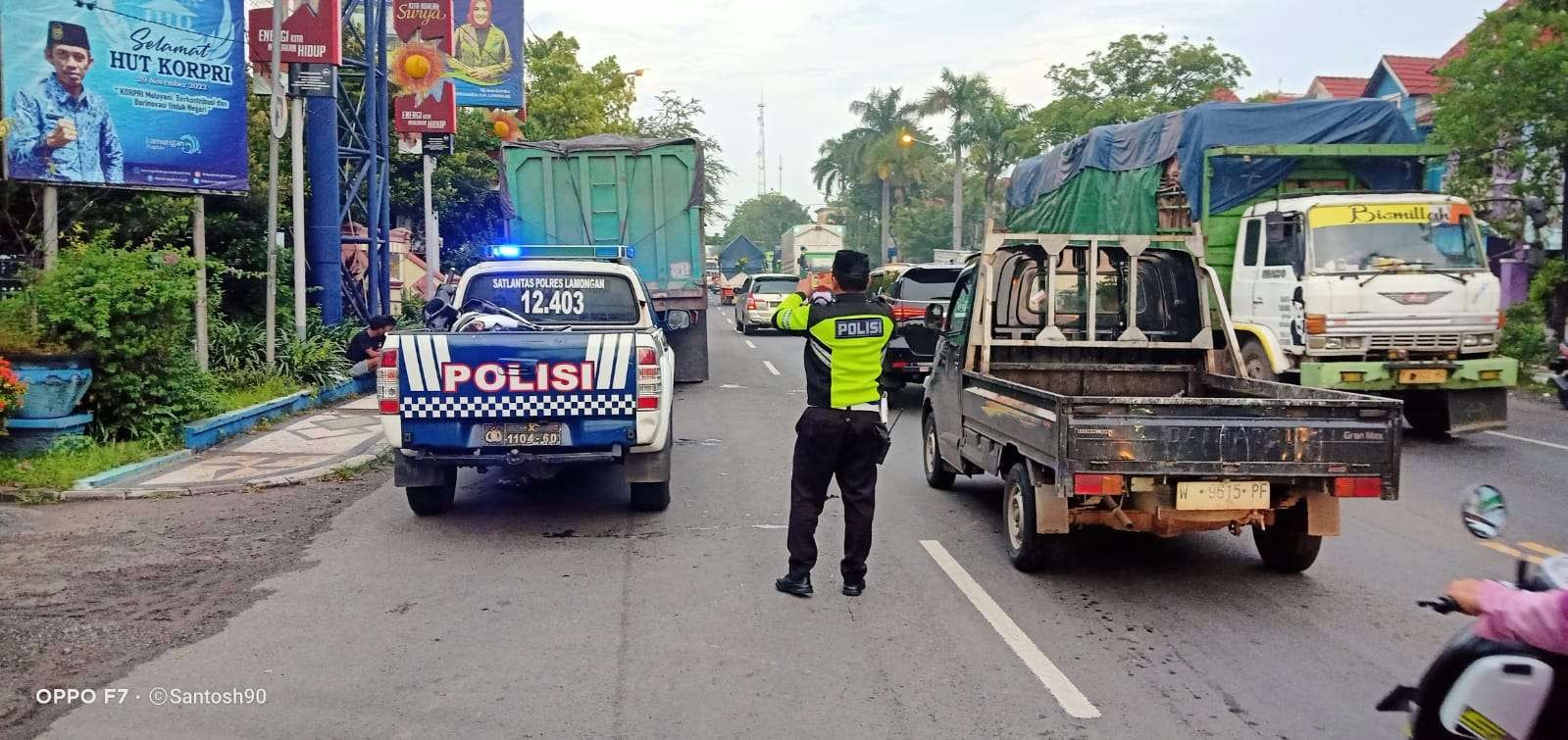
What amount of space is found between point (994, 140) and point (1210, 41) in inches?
829

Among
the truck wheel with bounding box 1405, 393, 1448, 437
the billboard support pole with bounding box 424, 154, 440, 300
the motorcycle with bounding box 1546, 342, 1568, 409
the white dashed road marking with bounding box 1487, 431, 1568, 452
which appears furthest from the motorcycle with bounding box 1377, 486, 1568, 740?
the billboard support pole with bounding box 424, 154, 440, 300

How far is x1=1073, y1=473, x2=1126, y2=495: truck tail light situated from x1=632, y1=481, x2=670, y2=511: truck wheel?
3.17 metres

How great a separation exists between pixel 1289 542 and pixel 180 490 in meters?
7.71

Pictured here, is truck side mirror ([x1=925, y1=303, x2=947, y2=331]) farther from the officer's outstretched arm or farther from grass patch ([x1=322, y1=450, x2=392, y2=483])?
grass patch ([x1=322, y1=450, x2=392, y2=483])

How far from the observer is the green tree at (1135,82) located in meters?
40.7

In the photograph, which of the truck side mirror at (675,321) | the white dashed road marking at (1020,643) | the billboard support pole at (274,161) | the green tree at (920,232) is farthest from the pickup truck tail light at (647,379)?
the green tree at (920,232)

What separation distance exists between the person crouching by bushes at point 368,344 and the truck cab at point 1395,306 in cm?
952

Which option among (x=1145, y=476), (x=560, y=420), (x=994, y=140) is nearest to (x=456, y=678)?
(x=560, y=420)

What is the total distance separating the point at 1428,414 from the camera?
12.3m

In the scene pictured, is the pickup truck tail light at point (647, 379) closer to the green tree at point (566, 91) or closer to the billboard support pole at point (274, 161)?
the billboard support pole at point (274, 161)

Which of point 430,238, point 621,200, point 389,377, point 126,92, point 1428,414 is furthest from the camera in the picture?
point 430,238

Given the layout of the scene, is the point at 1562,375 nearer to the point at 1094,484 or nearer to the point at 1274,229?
the point at 1274,229

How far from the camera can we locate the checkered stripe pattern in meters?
7.48

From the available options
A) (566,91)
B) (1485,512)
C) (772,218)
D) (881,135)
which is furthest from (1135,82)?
(772,218)
